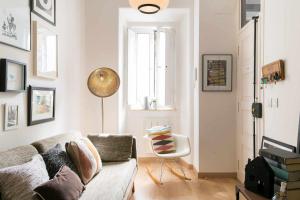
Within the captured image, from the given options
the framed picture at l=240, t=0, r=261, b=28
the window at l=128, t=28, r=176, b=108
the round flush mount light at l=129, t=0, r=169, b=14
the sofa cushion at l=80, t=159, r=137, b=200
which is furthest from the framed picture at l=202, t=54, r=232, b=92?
the sofa cushion at l=80, t=159, r=137, b=200

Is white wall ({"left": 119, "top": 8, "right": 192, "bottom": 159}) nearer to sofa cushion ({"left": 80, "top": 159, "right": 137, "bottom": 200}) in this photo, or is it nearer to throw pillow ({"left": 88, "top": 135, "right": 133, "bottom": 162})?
throw pillow ({"left": 88, "top": 135, "right": 133, "bottom": 162})

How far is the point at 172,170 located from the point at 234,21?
102 inches

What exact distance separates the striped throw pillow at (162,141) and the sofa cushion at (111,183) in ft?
3.15

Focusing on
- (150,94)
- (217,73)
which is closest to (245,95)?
(217,73)

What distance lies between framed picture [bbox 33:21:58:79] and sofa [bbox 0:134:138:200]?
2.41ft

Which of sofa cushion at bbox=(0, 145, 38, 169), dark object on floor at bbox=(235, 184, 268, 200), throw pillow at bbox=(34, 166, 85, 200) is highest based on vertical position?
sofa cushion at bbox=(0, 145, 38, 169)

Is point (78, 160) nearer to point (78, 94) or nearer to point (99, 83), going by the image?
point (99, 83)

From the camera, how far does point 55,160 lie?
2154 mm

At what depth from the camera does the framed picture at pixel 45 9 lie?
266 cm

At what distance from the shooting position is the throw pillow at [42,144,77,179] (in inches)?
82.6

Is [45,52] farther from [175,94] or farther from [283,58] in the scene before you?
[175,94]

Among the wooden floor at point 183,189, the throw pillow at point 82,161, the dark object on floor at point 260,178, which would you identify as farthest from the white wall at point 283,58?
the throw pillow at point 82,161

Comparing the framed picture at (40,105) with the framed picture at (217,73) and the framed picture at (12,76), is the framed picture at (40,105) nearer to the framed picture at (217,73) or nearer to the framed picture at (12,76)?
the framed picture at (12,76)

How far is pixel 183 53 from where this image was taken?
4969 mm
